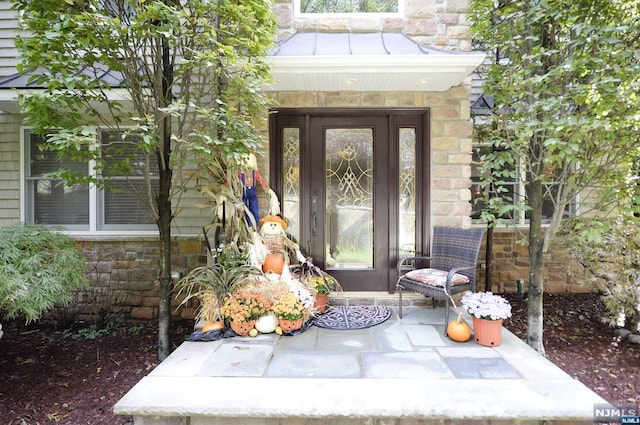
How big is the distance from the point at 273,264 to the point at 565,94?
3123mm

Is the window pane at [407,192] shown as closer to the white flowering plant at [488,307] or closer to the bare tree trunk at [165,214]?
the white flowering plant at [488,307]

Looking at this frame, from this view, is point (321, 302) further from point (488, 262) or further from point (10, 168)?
point (10, 168)

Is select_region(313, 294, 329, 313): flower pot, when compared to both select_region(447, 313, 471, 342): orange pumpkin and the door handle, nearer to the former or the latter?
the door handle

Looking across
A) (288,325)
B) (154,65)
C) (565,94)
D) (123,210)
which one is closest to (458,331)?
(288,325)

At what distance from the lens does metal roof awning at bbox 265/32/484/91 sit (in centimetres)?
340

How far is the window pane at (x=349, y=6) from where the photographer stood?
421 cm

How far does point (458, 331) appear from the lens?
308cm

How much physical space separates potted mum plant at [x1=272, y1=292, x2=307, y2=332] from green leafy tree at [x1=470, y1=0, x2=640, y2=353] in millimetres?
2066

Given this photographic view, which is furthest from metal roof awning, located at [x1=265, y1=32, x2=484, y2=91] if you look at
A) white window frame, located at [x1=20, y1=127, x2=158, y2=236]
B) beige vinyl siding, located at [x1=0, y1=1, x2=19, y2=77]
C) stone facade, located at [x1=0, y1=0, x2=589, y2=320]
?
beige vinyl siding, located at [x1=0, y1=1, x2=19, y2=77]

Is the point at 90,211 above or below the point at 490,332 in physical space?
above

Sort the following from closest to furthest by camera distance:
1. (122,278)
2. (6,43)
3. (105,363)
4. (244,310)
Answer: (244,310)
(105,363)
(6,43)
(122,278)

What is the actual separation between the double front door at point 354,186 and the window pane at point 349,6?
124 cm

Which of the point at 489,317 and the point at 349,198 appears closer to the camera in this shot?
the point at 489,317

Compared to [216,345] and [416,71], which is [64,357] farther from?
[416,71]
